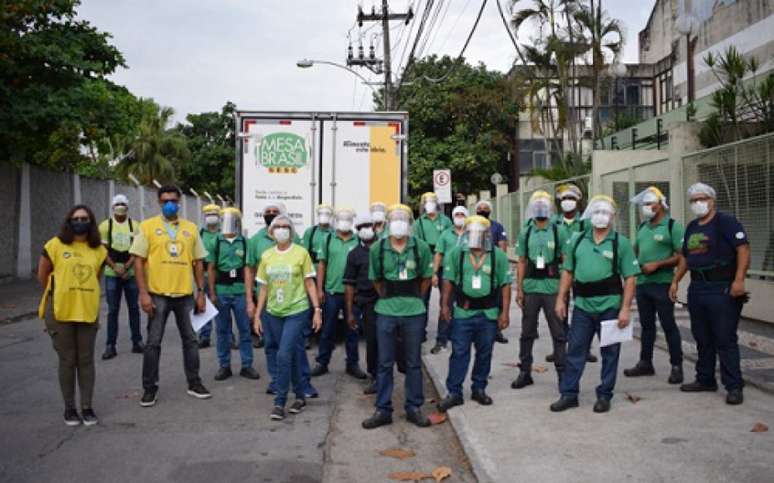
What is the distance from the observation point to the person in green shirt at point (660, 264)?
301 inches

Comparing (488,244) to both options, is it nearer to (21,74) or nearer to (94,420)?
(94,420)

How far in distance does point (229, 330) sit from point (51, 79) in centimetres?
1226

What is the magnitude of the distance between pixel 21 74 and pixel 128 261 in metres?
10.1

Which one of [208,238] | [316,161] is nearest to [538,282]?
[208,238]

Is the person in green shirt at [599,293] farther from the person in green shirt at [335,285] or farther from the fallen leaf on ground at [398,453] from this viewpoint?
the person in green shirt at [335,285]

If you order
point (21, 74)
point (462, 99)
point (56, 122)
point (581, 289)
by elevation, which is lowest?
point (581, 289)

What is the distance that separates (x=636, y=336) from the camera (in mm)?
10969

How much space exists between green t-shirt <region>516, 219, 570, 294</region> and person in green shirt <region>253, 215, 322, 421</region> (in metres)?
2.22

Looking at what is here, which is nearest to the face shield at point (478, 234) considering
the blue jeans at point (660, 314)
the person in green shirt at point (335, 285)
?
the blue jeans at point (660, 314)

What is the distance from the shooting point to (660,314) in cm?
773

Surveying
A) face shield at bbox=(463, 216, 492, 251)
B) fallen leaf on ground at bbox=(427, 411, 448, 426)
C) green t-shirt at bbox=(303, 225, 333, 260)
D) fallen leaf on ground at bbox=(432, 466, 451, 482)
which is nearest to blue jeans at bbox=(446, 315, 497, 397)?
fallen leaf on ground at bbox=(427, 411, 448, 426)

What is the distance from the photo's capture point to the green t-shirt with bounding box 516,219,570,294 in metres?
7.88

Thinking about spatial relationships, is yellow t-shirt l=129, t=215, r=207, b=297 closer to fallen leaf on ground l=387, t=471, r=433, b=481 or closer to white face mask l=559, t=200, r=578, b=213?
fallen leaf on ground l=387, t=471, r=433, b=481

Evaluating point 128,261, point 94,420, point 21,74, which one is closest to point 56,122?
point 21,74
